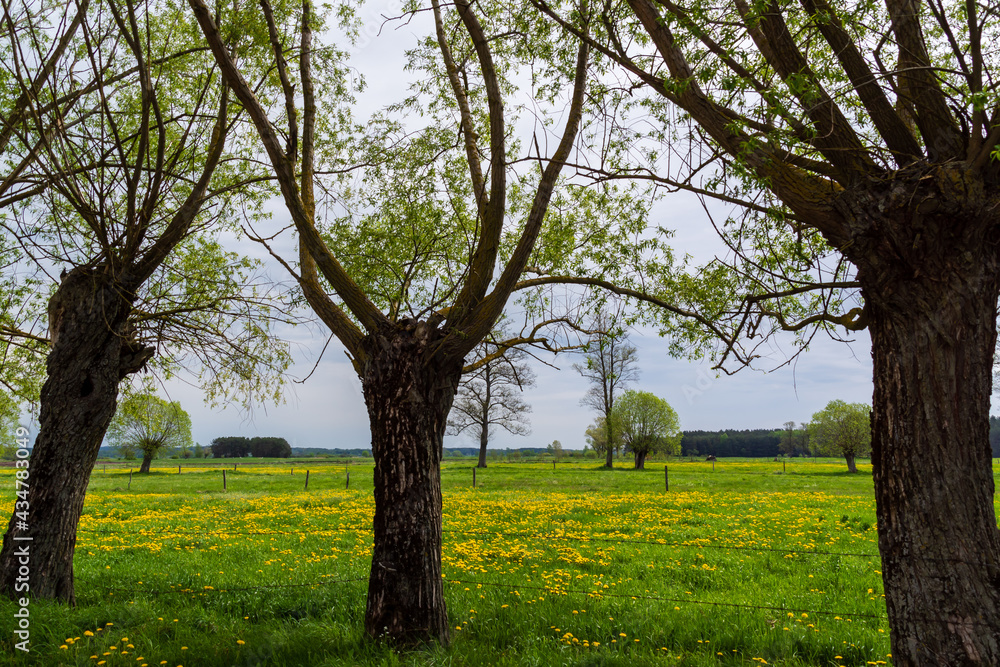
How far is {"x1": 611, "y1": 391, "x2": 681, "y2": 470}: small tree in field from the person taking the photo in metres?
51.5

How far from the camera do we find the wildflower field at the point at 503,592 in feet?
18.9

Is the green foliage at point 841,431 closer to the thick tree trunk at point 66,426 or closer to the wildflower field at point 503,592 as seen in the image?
the wildflower field at point 503,592

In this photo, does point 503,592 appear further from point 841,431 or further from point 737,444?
point 737,444

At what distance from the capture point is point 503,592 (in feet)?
27.0

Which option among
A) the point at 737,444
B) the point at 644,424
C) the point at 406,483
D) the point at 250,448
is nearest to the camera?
the point at 406,483

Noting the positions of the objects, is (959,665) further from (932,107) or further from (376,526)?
(376,526)

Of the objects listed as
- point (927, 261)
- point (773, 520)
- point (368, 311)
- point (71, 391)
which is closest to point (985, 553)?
point (927, 261)

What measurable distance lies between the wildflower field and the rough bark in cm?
226

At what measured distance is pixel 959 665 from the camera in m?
3.82

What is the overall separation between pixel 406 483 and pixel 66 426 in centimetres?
439

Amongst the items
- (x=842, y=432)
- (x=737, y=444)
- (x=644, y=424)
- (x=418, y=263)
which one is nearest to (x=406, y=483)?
(x=418, y=263)

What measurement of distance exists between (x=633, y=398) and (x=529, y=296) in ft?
Answer: 163
